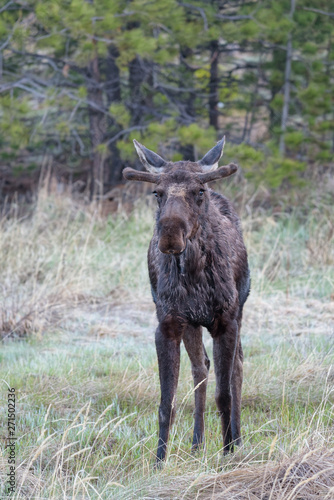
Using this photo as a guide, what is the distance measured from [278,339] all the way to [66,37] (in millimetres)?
7992

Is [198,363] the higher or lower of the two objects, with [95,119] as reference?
lower

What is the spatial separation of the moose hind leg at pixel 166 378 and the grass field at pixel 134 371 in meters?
0.14

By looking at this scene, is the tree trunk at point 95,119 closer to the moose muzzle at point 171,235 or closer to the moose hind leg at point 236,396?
the moose hind leg at point 236,396

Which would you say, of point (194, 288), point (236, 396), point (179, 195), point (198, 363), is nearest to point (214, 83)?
point (198, 363)

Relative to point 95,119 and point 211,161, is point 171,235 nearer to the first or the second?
point 211,161

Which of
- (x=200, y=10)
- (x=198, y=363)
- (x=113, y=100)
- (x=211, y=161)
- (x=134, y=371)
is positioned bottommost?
(x=134, y=371)

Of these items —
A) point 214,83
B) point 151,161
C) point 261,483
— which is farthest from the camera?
point 214,83

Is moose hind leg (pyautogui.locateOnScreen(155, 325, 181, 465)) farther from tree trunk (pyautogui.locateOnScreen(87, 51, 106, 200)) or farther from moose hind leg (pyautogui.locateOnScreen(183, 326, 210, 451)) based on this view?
tree trunk (pyautogui.locateOnScreen(87, 51, 106, 200))

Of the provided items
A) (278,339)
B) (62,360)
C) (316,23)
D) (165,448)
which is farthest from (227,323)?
(316,23)

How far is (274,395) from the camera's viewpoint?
5211 millimetres

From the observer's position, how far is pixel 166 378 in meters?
3.96

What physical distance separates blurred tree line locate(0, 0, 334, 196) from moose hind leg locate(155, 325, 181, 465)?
789 centimetres

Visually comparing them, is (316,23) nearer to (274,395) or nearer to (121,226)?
(121,226)

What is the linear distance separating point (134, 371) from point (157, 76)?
31.4 ft
